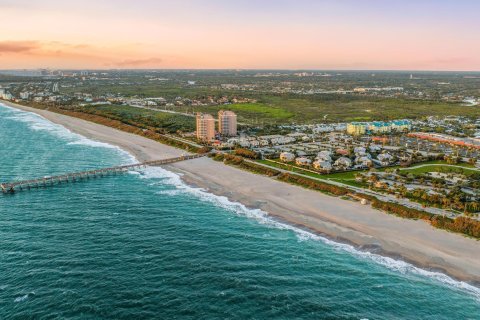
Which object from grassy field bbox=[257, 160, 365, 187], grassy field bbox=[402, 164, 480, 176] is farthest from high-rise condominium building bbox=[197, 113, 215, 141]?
grassy field bbox=[402, 164, 480, 176]

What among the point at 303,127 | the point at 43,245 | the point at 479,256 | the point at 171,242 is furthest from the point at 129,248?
the point at 303,127

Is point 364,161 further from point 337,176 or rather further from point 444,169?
point 444,169

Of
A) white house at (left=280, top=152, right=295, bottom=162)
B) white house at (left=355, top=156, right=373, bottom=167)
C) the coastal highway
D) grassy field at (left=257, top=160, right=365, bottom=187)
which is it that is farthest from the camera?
white house at (left=280, top=152, right=295, bottom=162)

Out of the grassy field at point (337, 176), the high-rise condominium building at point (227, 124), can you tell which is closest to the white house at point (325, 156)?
the grassy field at point (337, 176)

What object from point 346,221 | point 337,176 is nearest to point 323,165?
point 337,176

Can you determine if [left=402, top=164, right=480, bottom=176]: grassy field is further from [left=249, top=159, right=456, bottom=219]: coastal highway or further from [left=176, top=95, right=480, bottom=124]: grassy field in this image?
[left=176, top=95, right=480, bottom=124]: grassy field

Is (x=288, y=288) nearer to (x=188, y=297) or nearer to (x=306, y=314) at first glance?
(x=306, y=314)
